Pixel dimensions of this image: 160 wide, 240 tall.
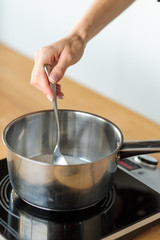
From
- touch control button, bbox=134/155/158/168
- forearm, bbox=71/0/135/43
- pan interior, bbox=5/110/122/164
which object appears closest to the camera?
pan interior, bbox=5/110/122/164

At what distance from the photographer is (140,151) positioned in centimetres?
79

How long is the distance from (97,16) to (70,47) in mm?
133

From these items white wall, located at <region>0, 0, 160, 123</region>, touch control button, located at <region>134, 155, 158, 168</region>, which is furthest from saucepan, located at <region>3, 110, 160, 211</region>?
white wall, located at <region>0, 0, 160, 123</region>

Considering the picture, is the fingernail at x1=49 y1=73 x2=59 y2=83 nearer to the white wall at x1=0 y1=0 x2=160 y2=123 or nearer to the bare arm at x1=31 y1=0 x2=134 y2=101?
the bare arm at x1=31 y1=0 x2=134 y2=101

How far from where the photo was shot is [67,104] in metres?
1.29

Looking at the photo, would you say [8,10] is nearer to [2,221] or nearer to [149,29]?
[149,29]

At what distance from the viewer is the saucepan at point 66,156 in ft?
2.30

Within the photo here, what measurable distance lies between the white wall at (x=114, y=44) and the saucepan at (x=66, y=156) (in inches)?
24.4

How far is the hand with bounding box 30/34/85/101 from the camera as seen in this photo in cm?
92

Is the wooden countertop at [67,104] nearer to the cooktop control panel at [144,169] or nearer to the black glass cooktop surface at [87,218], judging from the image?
the cooktop control panel at [144,169]

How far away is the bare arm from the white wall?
0.98ft

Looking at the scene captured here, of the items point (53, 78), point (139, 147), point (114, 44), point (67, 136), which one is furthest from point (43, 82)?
point (114, 44)

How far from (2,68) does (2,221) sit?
89 cm

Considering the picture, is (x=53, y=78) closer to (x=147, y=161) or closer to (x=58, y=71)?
(x=58, y=71)
